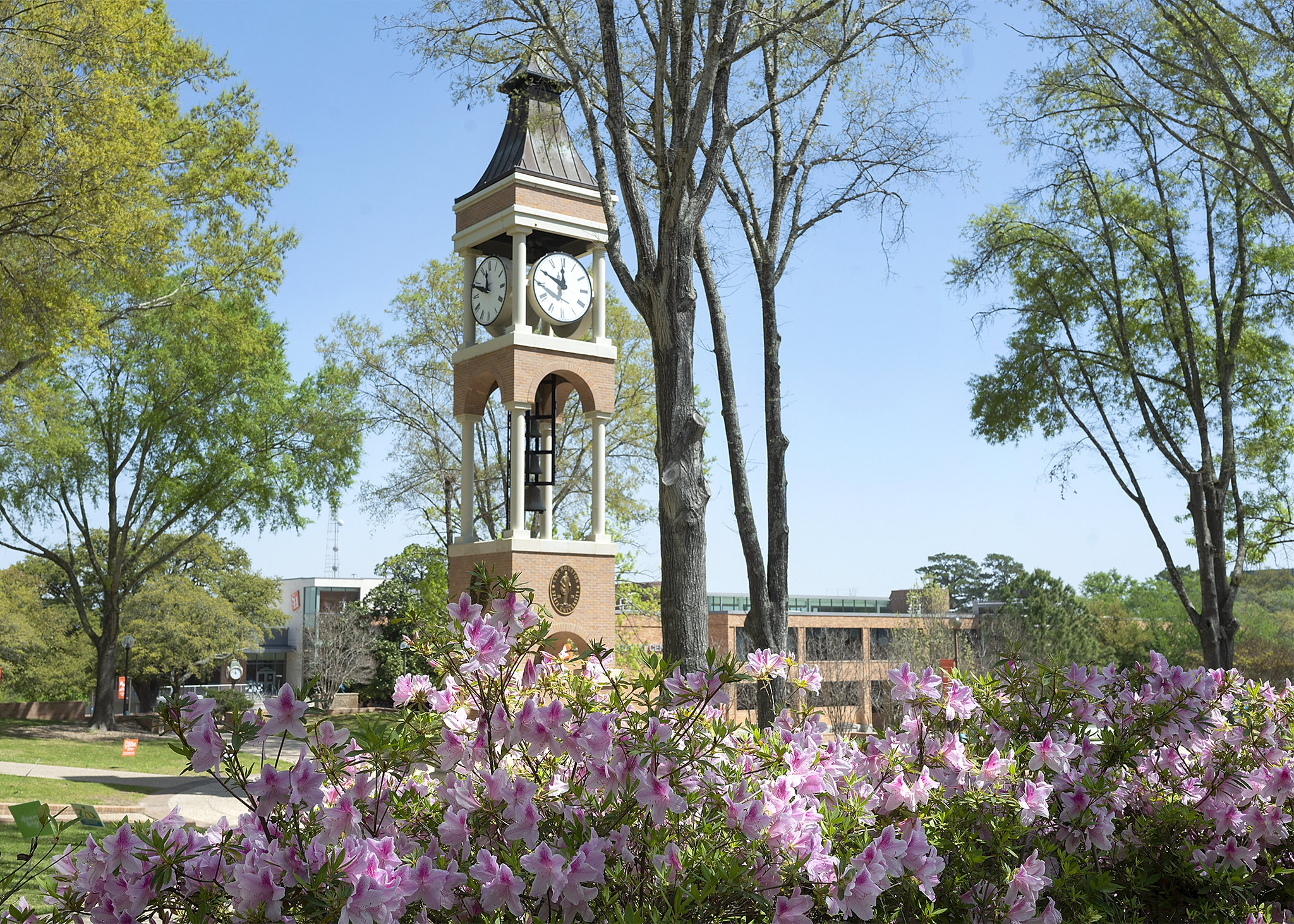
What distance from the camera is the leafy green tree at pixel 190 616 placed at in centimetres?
3394

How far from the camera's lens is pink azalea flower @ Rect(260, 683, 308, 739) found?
235 cm

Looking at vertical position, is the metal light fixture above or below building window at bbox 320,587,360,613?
below

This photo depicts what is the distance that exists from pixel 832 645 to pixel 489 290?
21131 mm

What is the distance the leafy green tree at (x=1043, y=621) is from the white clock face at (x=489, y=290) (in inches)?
1010

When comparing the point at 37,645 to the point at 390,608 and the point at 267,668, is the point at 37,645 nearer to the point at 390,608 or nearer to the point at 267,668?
the point at 390,608

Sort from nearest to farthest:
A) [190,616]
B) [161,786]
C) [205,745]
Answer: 1. [205,745]
2. [161,786]
3. [190,616]

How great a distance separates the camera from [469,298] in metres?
19.8

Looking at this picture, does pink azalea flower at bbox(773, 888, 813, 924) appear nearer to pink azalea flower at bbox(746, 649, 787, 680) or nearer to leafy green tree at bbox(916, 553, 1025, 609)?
pink azalea flower at bbox(746, 649, 787, 680)

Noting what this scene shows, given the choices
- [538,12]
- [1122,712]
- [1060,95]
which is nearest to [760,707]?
[1122,712]

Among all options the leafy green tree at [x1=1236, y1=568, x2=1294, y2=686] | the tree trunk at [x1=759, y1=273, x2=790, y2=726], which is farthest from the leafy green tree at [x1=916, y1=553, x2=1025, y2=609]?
the tree trunk at [x1=759, y1=273, x2=790, y2=726]

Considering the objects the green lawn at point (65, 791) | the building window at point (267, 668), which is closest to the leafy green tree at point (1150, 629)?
the green lawn at point (65, 791)

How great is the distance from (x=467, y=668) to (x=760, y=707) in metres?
5.91

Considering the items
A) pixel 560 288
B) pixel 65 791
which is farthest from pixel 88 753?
pixel 560 288

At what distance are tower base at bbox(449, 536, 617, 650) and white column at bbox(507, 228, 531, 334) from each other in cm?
389
